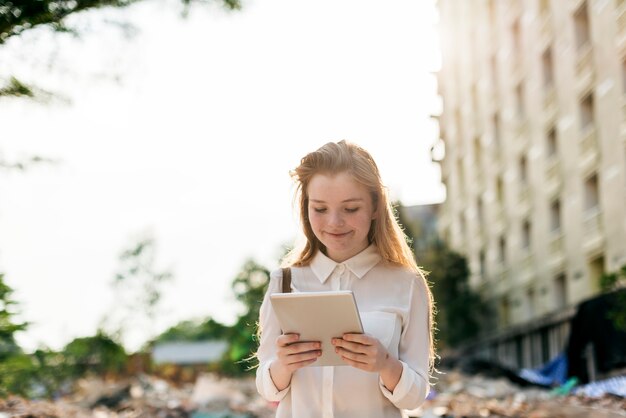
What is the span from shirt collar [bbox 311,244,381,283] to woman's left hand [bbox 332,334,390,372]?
1.21ft

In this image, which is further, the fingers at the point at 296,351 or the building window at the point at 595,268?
the building window at the point at 595,268

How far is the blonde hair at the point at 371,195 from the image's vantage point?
3.18 m

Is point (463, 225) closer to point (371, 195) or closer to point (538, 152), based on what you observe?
point (538, 152)

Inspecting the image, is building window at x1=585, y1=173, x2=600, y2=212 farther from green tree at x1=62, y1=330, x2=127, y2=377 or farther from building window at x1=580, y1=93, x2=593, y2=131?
green tree at x1=62, y1=330, x2=127, y2=377

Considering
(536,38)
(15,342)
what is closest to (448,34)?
(536,38)

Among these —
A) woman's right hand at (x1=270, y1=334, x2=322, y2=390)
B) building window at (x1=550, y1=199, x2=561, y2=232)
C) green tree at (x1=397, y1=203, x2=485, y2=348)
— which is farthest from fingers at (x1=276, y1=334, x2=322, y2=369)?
green tree at (x1=397, y1=203, x2=485, y2=348)

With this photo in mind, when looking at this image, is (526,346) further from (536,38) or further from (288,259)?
(288,259)

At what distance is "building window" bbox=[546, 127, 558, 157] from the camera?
90.0 feet

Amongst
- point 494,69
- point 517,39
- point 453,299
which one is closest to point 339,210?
point 517,39

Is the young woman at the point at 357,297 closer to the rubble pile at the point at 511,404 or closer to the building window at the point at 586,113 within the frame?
the rubble pile at the point at 511,404

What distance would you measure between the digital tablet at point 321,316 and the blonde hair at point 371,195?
16.9 inches

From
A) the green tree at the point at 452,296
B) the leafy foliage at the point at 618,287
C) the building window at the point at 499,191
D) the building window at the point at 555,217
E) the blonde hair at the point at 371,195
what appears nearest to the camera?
the blonde hair at the point at 371,195

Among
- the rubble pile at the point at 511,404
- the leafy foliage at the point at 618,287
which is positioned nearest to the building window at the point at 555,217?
the rubble pile at the point at 511,404

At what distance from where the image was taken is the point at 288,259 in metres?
3.41
